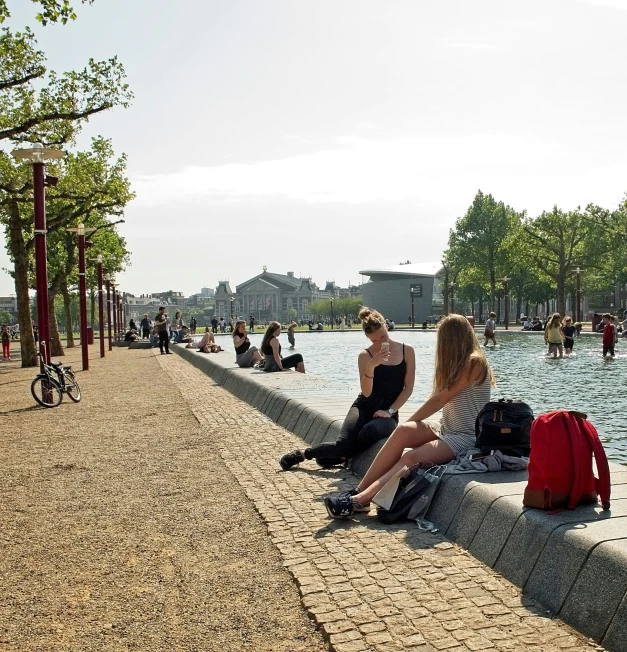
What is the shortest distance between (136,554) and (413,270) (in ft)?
526

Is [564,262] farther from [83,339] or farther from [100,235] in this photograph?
[83,339]

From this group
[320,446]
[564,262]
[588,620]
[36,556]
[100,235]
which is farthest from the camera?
[564,262]

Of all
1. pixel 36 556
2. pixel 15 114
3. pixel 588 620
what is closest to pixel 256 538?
pixel 36 556

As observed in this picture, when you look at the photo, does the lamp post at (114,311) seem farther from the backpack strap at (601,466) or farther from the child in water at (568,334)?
the backpack strap at (601,466)

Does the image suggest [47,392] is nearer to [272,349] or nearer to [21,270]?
[272,349]

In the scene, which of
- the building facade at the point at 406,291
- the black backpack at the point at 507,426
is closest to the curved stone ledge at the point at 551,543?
the black backpack at the point at 507,426

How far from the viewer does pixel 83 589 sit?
4465 mm

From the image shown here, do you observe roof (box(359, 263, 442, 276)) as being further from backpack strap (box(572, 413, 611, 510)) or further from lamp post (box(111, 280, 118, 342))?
backpack strap (box(572, 413, 611, 510))

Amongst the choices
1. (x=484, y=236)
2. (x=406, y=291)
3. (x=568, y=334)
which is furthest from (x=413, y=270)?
(x=568, y=334)

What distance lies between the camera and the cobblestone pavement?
→ 11.9 ft

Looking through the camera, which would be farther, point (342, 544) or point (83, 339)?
point (83, 339)

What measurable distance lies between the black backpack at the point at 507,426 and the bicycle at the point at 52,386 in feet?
32.5

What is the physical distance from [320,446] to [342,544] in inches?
92.6

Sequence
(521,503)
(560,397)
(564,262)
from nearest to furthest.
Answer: (521,503)
(560,397)
(564,262)
